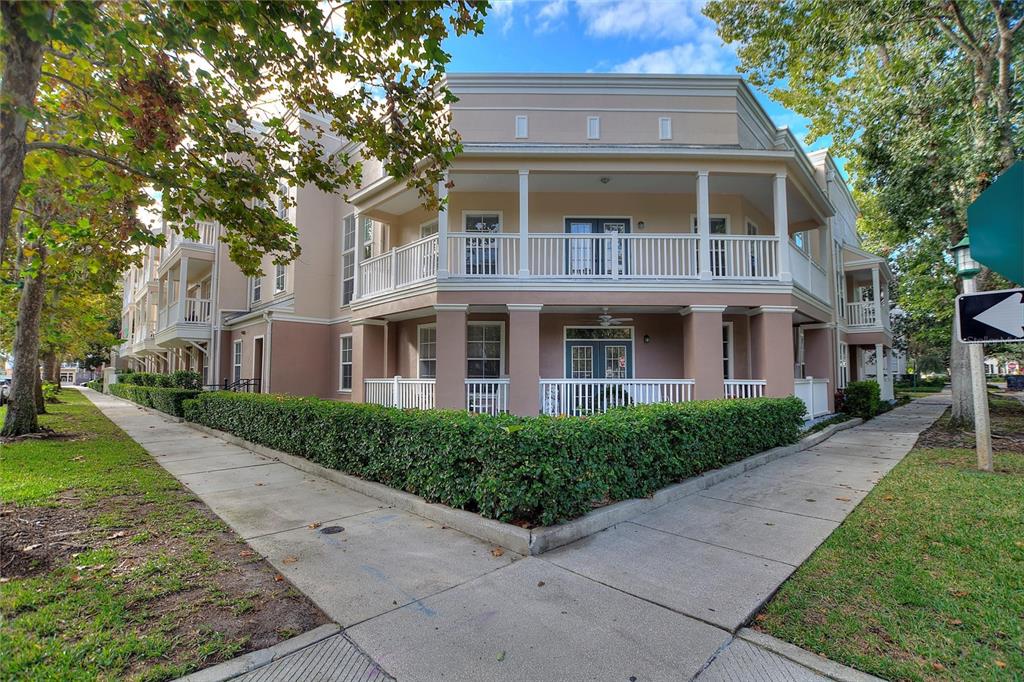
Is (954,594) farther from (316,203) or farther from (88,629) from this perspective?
(316,203)

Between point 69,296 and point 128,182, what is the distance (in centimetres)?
1076

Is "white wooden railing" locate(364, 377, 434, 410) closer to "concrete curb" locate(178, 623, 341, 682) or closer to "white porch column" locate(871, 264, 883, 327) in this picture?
"concrete curb" locate(178, 623, 341, 682)

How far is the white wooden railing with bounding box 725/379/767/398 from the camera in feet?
35.2

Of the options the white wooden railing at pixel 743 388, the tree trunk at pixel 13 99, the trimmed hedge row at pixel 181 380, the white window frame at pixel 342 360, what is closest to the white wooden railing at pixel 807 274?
the white wooden railing at pixel 743 388

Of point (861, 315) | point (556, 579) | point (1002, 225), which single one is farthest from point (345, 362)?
point (861, 315)

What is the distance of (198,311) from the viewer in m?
19.0

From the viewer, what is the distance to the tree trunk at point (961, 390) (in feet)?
36.7

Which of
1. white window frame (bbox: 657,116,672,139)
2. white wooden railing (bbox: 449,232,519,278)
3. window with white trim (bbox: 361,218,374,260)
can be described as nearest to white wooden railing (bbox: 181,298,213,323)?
window with white trim (bbox: 361,218,374,260)

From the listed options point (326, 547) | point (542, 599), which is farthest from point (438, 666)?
point (326, 547)

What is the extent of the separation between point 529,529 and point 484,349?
369 inches

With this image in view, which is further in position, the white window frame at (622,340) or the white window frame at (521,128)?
the white window frame at (521,128)

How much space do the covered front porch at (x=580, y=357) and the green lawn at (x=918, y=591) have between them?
503 centimetres

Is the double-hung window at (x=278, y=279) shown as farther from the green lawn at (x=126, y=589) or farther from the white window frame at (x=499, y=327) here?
the green lawn at (x=126, y=589)

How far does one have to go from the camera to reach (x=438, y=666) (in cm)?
270
